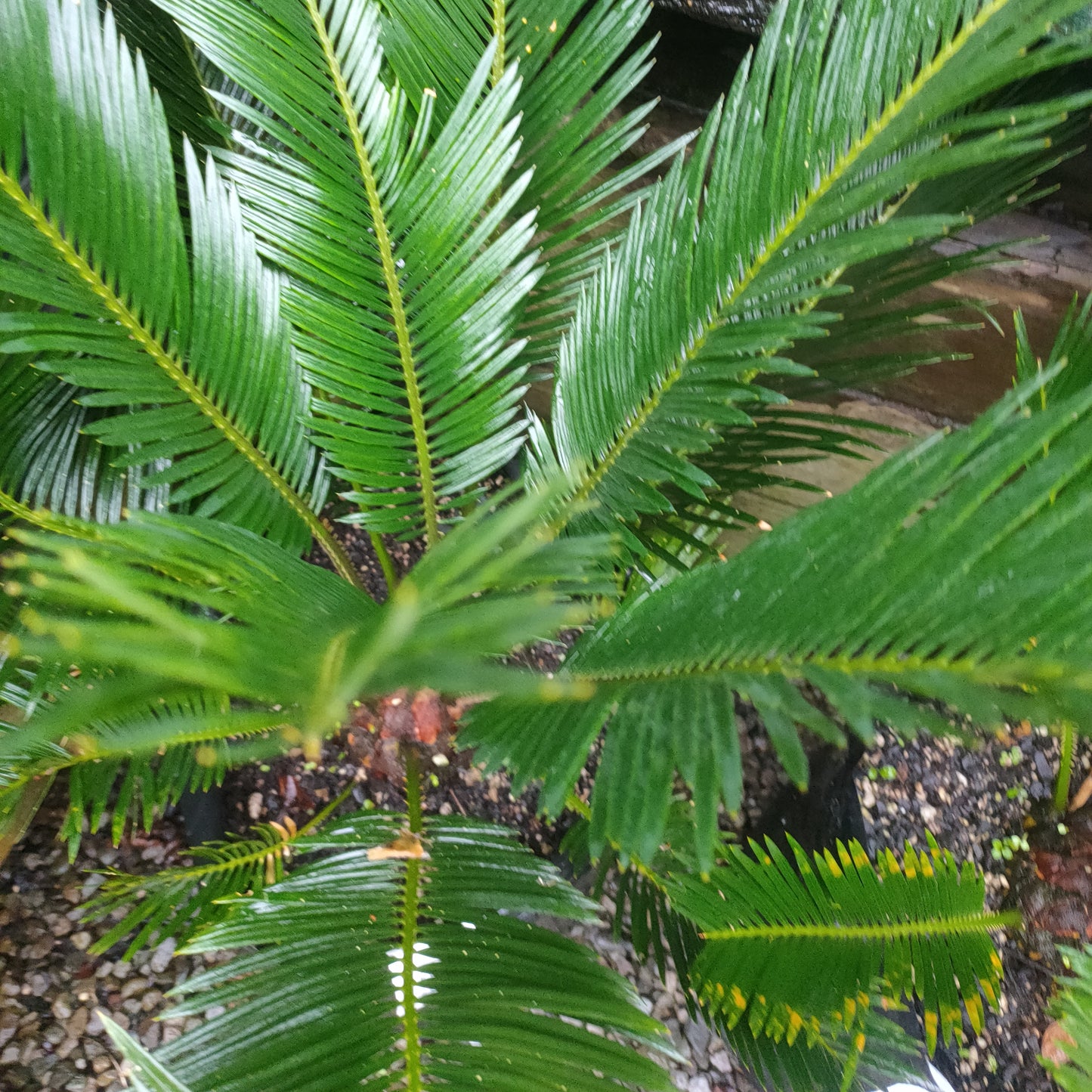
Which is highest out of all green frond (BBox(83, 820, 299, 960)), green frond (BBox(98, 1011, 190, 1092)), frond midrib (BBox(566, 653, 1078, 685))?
frond midrib (BBox(566, 653, 1078, 685))

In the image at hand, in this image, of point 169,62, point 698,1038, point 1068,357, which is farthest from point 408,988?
point 169,62

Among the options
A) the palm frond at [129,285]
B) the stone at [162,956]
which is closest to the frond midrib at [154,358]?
the palm frond at [129,285]

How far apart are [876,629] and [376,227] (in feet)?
1.86

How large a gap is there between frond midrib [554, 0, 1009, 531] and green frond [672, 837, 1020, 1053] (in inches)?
16.1

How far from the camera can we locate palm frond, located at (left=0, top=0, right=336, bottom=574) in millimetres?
580

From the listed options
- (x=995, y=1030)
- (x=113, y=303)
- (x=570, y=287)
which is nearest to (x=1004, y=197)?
(x=570, y=287)

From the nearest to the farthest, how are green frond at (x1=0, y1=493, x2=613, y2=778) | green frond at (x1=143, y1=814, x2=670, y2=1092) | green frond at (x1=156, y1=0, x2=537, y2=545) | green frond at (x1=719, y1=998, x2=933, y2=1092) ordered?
1. green frond at (x1=0, y1=493, x2=613, y2=778)
2. green frond at (x1=143, y1=814, x2=670, y2=1092)
3. green frond at (x1=156, y1=0, x2=537, y2=545)
4. green frond at (x1=719, y1=998, x2=933, y2=1092)

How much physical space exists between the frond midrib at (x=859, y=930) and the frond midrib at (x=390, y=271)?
0.54 metres

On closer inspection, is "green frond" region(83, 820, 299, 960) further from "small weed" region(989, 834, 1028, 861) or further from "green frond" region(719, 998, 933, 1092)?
"small weed" region(989, 834, 1028, 861)

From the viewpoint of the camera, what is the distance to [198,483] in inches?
29.5

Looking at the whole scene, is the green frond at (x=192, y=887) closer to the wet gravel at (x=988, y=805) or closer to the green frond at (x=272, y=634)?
the green frond at (x=272, y=634)

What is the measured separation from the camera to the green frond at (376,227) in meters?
0.65

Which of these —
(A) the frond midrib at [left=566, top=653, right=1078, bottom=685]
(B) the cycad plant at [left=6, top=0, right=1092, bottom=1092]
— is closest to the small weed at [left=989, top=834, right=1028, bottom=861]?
(B) the cycad plant at [left=6, top=0, right=1092, bottom=1092]

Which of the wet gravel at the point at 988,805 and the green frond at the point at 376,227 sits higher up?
the green frond at the point at 376,227
